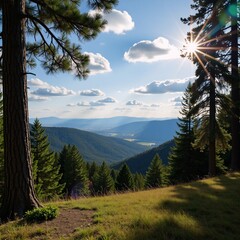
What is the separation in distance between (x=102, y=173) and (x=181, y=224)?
50262 millimetres

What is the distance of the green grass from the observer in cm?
529

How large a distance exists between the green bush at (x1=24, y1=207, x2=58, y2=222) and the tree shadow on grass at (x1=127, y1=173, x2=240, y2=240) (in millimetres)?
2081

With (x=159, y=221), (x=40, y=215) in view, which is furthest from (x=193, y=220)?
Answer: (x=40, y=215)

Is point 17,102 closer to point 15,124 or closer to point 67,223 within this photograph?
point 15,124

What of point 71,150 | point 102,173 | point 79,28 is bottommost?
point 102,173

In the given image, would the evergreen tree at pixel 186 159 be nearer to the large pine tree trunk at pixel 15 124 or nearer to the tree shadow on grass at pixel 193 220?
the tree shadow on grass at pixel 193 220

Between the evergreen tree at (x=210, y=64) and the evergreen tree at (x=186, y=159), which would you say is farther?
the evergreen tree at (x=186, y=159)

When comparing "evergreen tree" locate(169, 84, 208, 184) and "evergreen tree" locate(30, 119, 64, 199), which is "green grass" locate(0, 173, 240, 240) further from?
"evergreen tree" locate(30, 119, 64, 199)

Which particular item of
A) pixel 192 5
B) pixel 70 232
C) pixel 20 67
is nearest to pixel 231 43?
pixel 192 5

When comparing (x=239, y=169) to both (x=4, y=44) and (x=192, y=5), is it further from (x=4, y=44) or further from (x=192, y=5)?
(x=4, y=44)

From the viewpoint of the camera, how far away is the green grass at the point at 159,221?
5.29m

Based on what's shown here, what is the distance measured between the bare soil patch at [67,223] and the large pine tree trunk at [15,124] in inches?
32.3

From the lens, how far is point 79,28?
8.53 m

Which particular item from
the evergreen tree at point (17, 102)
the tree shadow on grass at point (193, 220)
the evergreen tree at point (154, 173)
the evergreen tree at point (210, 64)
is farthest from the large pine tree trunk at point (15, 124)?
the evergreen tree at point (154, 173)
